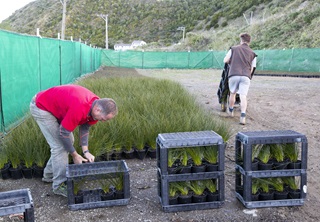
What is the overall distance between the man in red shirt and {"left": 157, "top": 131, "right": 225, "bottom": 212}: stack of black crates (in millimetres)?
562

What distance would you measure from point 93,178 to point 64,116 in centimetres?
64

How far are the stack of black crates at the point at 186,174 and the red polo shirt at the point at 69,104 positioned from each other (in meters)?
0.72

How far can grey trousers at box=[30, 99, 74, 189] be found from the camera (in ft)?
11.2

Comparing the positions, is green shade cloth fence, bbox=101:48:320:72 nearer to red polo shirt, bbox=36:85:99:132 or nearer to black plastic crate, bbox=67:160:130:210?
black plastic crate, bbox=67:160:130:210

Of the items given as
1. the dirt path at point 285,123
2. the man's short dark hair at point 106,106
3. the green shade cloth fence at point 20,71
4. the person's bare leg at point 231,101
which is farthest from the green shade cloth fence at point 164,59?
the man's short dark hair at point 106,106

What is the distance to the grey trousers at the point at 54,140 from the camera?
343 cm

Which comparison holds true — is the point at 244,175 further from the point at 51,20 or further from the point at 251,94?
the point at 51,20

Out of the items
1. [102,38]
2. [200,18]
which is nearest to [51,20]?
[102,38]

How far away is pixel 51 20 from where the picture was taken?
271 feet

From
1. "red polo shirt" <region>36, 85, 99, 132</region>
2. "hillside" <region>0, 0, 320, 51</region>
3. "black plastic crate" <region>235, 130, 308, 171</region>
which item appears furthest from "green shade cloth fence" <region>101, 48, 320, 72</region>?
"red polo shirt" <region>36, 85, 99, 132</region>

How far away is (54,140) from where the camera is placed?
3.49 meters

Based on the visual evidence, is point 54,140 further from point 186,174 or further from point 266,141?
point 266,141

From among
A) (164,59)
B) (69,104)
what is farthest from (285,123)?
(164,59)

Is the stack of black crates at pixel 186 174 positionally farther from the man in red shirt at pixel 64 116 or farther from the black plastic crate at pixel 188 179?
the man in red shirt at pixel 64 116
